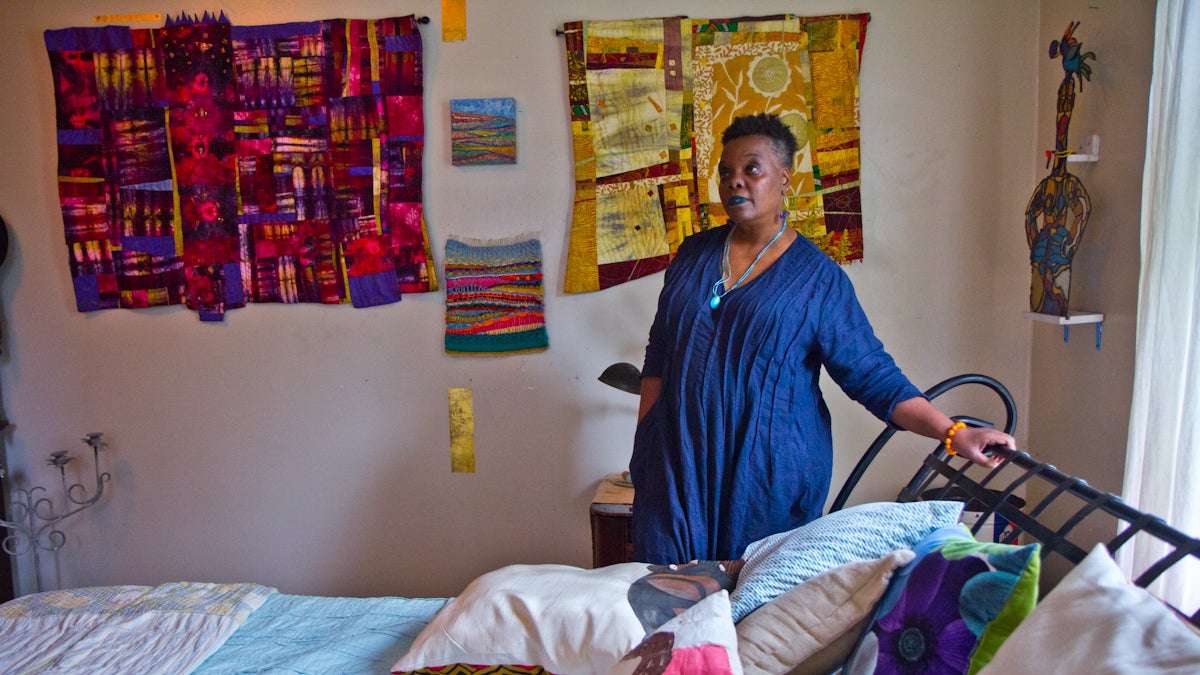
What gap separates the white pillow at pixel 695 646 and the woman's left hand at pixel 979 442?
0.56m

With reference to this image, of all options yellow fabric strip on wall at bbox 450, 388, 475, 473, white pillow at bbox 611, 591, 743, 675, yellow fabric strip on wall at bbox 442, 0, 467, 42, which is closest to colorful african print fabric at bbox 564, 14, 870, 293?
yellow fabric strip on wall at bbox 442, 0, 467, 42

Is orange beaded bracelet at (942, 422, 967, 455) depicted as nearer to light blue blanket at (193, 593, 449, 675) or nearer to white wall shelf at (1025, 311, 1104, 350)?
white wall shelf at (1025, 311, 1104, 350)

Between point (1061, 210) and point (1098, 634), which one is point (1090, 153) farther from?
point (1098, 634)

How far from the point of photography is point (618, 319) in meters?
2.69

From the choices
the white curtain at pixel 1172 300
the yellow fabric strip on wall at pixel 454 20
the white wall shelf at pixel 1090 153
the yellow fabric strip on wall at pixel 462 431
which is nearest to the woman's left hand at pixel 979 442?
the white curtain at pixel 1172 300

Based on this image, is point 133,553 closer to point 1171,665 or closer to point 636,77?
point 636,77

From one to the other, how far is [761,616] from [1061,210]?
1.57 m

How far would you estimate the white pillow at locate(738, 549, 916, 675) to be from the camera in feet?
3.39

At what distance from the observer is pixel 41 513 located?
295 cm

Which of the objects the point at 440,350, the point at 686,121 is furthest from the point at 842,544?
the point at 440,350

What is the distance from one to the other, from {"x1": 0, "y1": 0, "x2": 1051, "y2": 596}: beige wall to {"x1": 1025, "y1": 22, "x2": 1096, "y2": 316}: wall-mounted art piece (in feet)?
0.93

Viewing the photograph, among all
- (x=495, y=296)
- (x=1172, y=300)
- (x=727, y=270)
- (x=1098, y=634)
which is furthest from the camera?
(x=495, y=296)

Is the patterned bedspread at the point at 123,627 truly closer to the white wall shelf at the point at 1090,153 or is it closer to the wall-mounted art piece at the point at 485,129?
the wall-mounted art piece at the point at 485,129

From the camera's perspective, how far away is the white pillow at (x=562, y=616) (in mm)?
1255
